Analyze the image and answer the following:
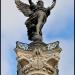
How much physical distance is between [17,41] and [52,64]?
249cm

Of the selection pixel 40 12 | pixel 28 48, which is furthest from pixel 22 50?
pixel 40 12

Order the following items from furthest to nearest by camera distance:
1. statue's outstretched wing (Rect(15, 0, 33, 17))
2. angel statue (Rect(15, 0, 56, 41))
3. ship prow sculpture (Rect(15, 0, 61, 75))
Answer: statue's outstretched wing (Rect(15, 0, 33, 17)), angel statue (Rect(15, 0, 56, 41)), ship prow sculpture (Rect(15, 0, 61, 75))

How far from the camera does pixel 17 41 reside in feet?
142

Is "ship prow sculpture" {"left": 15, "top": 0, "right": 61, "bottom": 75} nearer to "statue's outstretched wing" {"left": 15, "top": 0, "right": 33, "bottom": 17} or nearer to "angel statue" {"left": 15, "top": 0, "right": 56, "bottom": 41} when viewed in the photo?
"angel statue" {"left": 15, "top": 0, "right": 56, "bottom": 41}

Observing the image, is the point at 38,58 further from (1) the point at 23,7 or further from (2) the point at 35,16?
(1) the point at 23,7

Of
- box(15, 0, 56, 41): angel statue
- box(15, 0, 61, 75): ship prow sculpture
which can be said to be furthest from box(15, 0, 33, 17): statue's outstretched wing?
box(15, 0, 61, 75): ship prow sculpture

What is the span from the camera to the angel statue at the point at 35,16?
147 ft

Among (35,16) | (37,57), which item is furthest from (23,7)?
(37,57)

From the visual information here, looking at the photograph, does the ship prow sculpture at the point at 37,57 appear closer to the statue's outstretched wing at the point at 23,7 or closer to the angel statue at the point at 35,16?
the angel statue at the point at 35,16

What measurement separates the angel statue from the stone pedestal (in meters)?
1.51

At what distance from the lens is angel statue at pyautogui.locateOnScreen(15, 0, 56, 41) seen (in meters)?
44.9

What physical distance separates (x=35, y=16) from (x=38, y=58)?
375 cm

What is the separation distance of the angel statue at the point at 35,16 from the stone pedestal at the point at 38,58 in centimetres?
151

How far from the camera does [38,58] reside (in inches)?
1676
